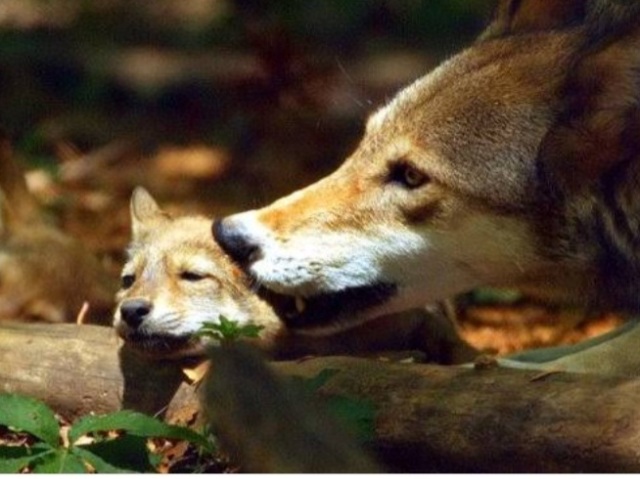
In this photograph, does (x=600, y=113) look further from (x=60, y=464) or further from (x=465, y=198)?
(x=60, y=464)

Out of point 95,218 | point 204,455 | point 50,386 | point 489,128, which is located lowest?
point 204,455

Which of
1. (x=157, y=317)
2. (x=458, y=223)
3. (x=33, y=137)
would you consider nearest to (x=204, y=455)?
(x=157, y=317)

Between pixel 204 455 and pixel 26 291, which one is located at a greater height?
pixel 26 291

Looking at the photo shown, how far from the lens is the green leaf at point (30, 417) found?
3885mm

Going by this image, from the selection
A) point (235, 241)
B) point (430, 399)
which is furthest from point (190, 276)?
point (430, 399)

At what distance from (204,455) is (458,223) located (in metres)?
0.90

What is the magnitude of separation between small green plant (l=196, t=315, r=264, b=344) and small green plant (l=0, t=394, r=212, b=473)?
347 mm

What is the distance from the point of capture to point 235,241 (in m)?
4.32

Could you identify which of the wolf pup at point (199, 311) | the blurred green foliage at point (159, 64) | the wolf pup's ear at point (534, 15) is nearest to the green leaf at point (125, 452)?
the wolf pup at point (199, 311)

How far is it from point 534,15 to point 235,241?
1130 mm

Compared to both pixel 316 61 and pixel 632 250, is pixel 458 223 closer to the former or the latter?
pixel 632 250

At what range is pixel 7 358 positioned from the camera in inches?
178

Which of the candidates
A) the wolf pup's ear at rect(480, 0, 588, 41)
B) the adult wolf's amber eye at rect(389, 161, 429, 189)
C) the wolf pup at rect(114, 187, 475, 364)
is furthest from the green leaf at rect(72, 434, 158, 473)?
the wolf pup's ear at rect(480, 0, 588, 41)

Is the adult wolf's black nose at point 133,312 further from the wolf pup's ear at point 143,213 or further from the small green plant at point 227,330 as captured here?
the wolf pup's ear at point 143,213
